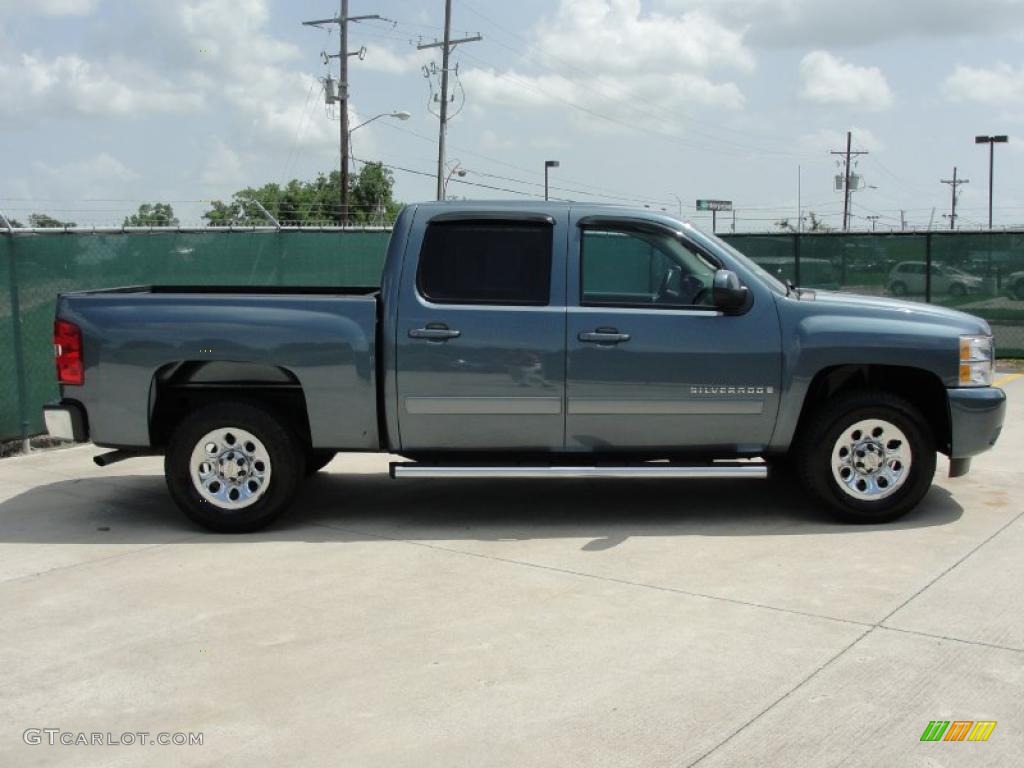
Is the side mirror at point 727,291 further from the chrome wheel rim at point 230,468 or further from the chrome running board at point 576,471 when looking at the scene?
the chrome wheel rim at point 230,468

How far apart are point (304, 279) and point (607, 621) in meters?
8.72

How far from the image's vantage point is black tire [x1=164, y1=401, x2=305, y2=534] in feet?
21.9

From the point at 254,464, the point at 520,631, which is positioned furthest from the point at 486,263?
the point at 520,631

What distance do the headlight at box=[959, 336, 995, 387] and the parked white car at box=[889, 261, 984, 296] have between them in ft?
36.5

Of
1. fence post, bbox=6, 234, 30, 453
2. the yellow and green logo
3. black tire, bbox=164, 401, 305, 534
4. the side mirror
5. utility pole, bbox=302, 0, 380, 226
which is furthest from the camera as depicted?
utility pole, bbox=302, 0, 380, 226

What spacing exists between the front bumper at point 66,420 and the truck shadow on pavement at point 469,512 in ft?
2.13

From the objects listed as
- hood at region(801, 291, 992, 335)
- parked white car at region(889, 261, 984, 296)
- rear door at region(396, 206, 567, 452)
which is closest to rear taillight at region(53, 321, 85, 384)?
rear door at region(396, 206, 567, 452)

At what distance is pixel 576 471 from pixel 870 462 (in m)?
1.84

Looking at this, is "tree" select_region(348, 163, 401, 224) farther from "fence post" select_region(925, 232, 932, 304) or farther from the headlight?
the headlight

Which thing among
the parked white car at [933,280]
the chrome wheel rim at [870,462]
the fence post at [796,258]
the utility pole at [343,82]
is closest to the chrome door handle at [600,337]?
the chrome wheel rim at [870,462]

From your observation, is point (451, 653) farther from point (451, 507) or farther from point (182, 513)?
point (182, 513)

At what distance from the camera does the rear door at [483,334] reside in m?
6.56

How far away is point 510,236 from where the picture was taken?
6.80 m

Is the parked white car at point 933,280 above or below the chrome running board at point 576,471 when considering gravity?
above
